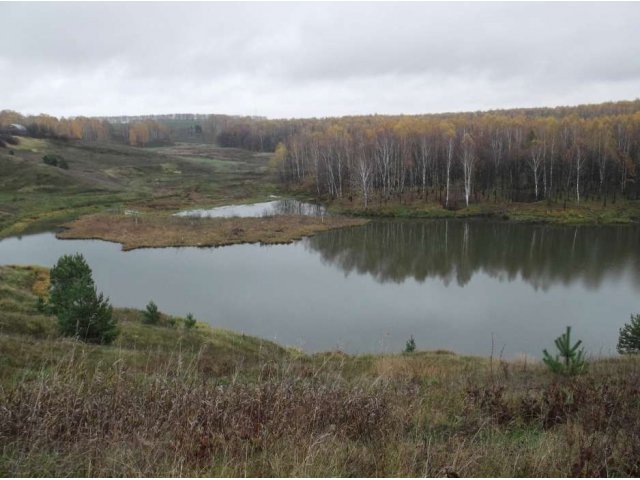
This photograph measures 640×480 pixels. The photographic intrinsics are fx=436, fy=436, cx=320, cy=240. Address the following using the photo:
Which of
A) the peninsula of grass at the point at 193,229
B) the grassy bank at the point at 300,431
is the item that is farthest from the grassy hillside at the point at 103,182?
the grassy bank at the point at 300,431

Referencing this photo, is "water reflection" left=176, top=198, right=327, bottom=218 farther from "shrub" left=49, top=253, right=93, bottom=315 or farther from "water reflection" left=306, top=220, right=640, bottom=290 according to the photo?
"shrub" left=49, top=253, right=93, bottom=315

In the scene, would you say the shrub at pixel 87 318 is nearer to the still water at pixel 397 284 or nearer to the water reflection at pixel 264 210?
the still water at pixel 397 284

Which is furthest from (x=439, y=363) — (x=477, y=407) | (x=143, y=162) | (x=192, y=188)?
(x=143, y=162)

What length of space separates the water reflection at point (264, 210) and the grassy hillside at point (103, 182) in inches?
174

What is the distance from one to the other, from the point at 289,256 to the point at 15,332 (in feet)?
74.9

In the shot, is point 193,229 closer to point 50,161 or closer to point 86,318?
point 86,318

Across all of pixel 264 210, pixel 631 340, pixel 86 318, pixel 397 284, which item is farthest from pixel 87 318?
pixel 264 210

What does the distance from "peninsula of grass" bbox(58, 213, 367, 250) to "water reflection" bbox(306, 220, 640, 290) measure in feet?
11.4

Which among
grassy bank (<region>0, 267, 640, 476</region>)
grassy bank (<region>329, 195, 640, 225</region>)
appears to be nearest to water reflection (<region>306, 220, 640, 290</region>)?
grassy bank (<region>329, 195, 640, 225</region>)

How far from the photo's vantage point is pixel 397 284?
1061 inches

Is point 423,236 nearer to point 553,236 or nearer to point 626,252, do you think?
point 553,236

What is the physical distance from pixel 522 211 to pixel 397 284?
3069 centimetres

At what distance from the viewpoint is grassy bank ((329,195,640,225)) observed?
4697 centimetres

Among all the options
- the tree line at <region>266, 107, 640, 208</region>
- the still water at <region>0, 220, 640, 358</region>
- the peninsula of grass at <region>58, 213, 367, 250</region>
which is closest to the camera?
the still water at <region>0, 220, 640, 358</region>
